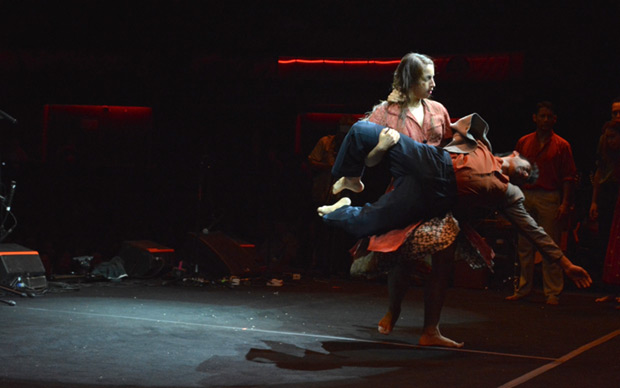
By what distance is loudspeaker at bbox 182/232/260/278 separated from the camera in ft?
26.1

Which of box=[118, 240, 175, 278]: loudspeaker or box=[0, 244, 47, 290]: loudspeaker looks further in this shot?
box=[118, 240, 175, 278]: loudspeaker

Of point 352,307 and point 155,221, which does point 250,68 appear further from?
point 352,307

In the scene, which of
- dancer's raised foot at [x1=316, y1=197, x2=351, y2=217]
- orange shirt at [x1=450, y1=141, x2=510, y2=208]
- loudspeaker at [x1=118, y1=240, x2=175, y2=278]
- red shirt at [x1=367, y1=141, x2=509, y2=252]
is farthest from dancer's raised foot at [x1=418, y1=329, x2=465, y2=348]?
loudspeaker at [x1=118, y1=240, x2=175, y2=278]

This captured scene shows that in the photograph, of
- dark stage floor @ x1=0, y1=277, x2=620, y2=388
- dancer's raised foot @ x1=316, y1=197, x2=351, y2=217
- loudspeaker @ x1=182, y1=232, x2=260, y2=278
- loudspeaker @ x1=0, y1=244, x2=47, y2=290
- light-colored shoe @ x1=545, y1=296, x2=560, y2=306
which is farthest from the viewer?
loudspeaker @ x1=182, y1=232, x2=260, y2=278

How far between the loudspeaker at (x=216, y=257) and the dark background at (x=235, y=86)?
1239mm

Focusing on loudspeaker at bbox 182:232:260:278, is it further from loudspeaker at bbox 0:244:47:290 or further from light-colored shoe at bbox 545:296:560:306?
light-colored shoe at bbox 545:296:560:306

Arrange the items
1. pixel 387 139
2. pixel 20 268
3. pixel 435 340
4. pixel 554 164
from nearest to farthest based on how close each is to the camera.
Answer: pixel 387 139 → pixel 435 340 → pixel 20 268 → pixel 554 164

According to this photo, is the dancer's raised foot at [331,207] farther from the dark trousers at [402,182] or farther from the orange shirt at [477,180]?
the orange shirt at [477,180]

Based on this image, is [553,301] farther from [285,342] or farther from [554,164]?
[285,342]

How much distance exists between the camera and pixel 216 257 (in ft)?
26.2

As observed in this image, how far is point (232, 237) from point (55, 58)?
611 cm

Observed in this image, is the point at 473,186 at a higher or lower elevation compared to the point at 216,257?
higher

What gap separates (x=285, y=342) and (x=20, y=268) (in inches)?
123

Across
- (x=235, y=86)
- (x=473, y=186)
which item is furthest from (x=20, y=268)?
(x=235, y=86)
